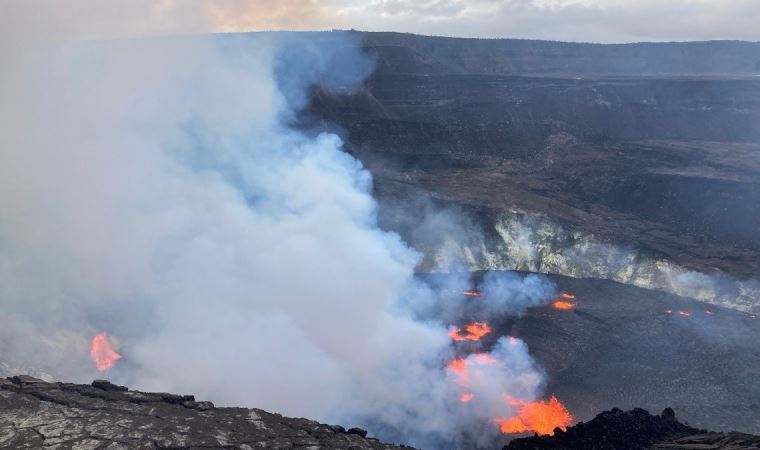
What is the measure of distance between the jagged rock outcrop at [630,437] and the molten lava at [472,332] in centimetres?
723

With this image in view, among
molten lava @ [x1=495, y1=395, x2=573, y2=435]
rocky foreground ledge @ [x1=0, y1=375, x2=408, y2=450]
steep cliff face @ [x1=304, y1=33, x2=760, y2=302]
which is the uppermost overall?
steep cliff face @ [x1=304, y1=33, x2=760, y2=302]

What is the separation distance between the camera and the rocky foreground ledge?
8977 millimetres

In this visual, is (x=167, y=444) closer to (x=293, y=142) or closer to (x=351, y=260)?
(x=351, y=260)

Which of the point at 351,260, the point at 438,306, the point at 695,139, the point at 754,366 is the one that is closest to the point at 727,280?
the point at 754,366

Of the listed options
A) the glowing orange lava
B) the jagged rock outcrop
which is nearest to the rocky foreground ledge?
the jagged rock outcrop

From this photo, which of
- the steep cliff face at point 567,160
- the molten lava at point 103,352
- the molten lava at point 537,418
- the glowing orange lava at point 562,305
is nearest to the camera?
the molten lava at point 537,418

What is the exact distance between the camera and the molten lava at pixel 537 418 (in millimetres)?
15894

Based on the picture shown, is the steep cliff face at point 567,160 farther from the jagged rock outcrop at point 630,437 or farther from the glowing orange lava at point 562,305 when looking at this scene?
the jagged rock outcrop at point 630,437

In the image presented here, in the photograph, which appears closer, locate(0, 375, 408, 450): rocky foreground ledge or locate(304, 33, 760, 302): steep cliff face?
locate(0, 375, 408, 450): rocky foreground ledge

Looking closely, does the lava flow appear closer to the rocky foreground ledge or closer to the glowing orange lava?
the glowing orange lava

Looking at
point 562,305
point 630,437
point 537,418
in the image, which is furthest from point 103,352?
point 562,305

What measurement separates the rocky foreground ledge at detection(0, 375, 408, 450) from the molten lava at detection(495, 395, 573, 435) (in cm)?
689

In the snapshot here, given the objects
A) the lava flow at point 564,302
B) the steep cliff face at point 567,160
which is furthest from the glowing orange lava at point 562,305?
the steep cliff face at point 567,160

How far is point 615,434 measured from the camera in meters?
13.2
